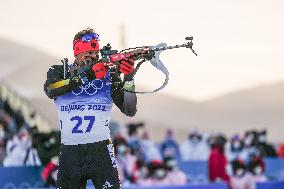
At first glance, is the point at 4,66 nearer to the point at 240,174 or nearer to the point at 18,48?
the point at 18,48

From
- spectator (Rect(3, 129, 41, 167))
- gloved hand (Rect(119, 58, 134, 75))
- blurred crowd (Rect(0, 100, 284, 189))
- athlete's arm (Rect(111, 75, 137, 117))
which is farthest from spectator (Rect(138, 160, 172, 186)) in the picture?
gloved hand (Rect(119, 58, 134, 75))

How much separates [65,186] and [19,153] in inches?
399

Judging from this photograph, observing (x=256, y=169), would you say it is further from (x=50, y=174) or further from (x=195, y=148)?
(x=195, y=148)

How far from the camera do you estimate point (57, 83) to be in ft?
29.0

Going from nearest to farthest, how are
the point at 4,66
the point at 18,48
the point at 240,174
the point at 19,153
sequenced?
the point at 19,153
the point at 240,174
the point at 4,66
the point at 18,48

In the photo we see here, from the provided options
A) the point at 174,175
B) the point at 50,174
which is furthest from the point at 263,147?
the point at 50,174

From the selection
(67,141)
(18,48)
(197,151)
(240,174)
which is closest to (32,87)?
(18,48)

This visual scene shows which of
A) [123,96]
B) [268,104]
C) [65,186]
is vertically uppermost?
[268,104]

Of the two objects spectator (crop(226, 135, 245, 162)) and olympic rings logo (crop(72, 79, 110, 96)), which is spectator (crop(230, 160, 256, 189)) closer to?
spectator (crop(226, 135, 245, 162))

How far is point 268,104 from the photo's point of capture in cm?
18075

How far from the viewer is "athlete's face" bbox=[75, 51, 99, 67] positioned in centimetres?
898

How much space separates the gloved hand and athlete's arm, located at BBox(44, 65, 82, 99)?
404 mm

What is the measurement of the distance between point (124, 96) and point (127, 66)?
0.33m

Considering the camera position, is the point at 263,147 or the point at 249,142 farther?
the point at 263,147
